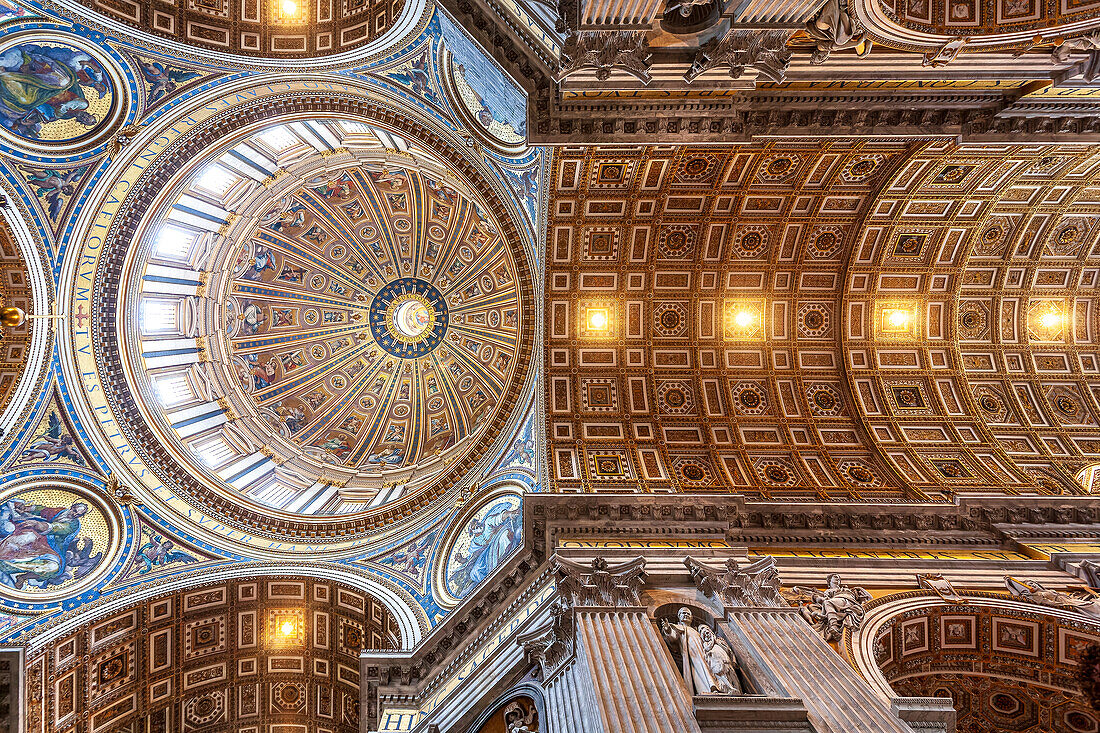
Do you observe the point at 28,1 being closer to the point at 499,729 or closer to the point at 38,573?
the point at 38,573

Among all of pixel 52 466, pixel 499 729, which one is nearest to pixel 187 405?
pixel 52 466

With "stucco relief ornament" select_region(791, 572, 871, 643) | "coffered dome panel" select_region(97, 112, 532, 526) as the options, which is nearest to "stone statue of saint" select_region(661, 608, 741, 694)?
"stucco relief ornament" select_region(791, 572, 871, 643)

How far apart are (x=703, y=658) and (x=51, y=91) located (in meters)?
19.9

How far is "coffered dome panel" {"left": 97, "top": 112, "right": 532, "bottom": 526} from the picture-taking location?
18000mm

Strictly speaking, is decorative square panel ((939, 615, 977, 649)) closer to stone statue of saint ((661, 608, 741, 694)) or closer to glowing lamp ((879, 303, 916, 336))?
stone statue of saint ((661, 608, 741, 694))

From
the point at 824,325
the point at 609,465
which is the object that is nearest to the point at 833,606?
the point at 609,465

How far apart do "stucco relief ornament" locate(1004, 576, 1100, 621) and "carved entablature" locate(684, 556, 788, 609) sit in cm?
559

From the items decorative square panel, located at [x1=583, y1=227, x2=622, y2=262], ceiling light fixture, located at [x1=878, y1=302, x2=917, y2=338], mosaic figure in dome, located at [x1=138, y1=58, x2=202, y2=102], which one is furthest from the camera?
ceiling light fixture, located at [x1=878, y1=302, x2=917, y2=338]

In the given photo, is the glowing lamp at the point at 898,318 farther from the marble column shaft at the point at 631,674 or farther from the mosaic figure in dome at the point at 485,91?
the marble column shaft at the point at 631,674

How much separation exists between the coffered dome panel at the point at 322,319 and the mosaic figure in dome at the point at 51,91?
7.89 ft

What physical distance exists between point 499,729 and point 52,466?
44.3ft

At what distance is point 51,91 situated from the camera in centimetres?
1454

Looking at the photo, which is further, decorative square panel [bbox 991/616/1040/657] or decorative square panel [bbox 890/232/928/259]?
decorative square panel [bbox 890/232/928/259]

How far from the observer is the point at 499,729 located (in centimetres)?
1222
